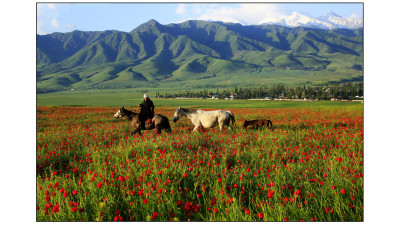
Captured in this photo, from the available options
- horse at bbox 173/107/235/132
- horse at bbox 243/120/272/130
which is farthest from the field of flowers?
horse at bbox 173/107/235/132

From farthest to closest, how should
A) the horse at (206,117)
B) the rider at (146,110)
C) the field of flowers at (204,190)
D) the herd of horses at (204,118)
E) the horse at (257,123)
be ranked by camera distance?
the horse at (206,117) < the horse at (257,123) < the herd of horses at (204,118) < the rider at (146,110) < the field of flowers at (204,190)

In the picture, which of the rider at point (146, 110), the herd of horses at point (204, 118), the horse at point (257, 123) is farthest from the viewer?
the horse at point (257, 123)

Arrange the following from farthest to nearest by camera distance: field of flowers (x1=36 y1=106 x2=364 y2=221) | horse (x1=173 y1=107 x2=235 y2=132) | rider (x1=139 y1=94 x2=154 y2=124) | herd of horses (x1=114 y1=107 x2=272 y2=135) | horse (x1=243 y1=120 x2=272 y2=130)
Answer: horse (x1=173 y1=107 x2=235 y2=132) < horse (x1=243 y1=120 x2=272 y2=130) < herd of horses (x1=114 y1=107 x2=272 y2=135) < rider (x1=139 y1=94 x2=154 y2=124) < field of flowers (x1=36 y1=106 x2=364 y2=221)

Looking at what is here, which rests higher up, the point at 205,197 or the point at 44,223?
the point at 205,197

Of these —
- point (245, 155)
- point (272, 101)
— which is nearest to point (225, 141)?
point (245, 155)

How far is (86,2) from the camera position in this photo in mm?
7695

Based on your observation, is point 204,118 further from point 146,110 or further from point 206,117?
point 146,110

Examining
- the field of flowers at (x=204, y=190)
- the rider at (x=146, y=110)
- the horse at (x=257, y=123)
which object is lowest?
the field of flowers at (x=204, y=190)

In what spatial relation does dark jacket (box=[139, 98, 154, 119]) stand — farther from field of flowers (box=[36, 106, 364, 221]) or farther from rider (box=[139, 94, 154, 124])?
field of flowers (box=[36, 106, 364, 221])

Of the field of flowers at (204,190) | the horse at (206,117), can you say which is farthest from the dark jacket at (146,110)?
the field of flowers at (204,190)

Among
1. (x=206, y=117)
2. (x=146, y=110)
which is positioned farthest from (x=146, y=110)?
(x=206, y=117)

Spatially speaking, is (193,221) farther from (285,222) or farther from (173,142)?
(173,142)

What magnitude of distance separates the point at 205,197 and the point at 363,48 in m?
6.85

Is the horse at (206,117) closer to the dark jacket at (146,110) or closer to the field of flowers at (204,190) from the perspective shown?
the dark jacket at (146,110)
